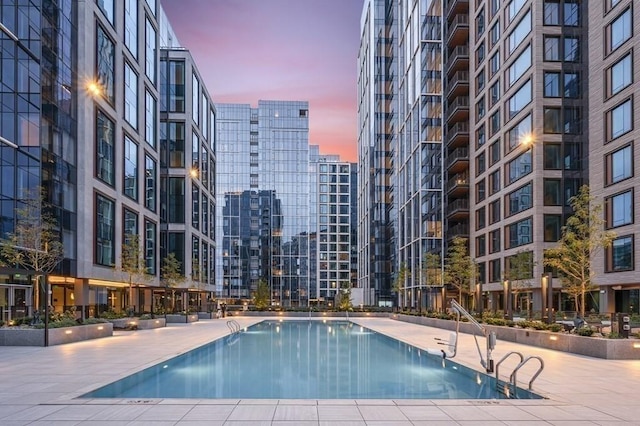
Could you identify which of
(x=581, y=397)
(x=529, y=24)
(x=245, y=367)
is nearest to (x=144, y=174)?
(x=245, y=367)

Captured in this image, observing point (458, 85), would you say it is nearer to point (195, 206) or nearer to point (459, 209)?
point (459, 209)

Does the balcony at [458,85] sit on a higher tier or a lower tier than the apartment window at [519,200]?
higher

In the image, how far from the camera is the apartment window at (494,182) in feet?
180

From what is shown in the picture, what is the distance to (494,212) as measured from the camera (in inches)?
2197

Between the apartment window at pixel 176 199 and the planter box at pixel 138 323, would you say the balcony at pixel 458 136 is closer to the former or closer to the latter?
the apartment window at pixel 176 199

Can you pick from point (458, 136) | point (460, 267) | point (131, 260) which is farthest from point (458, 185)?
point (131, 260)

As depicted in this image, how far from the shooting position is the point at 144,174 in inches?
Answer: 1885

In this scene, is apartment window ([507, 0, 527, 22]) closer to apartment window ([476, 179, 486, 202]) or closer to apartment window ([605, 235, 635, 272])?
apartment window ([476, 179, 486, 202])

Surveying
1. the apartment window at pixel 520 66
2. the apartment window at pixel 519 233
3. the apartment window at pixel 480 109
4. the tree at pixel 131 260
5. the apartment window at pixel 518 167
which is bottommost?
the tree at pixel 131 260

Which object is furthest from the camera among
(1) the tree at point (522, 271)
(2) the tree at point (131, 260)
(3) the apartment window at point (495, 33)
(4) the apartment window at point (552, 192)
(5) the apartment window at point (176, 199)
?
(5) the apartment window at point (176, 199)

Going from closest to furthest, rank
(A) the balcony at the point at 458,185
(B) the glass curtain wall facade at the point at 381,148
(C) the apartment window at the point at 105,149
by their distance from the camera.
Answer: (C) the apartment window at the point at 105,149 → (A) the balcony at the point at 458,185 → (B) the glass curtain wall facade at the point at 381,148

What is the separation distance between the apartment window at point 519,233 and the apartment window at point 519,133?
23.7 feet

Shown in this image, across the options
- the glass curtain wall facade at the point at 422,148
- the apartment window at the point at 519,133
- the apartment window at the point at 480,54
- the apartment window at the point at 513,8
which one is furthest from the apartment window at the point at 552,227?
the apartment window at the point at 480,54

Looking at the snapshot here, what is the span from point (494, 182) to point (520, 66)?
12.0 meters
